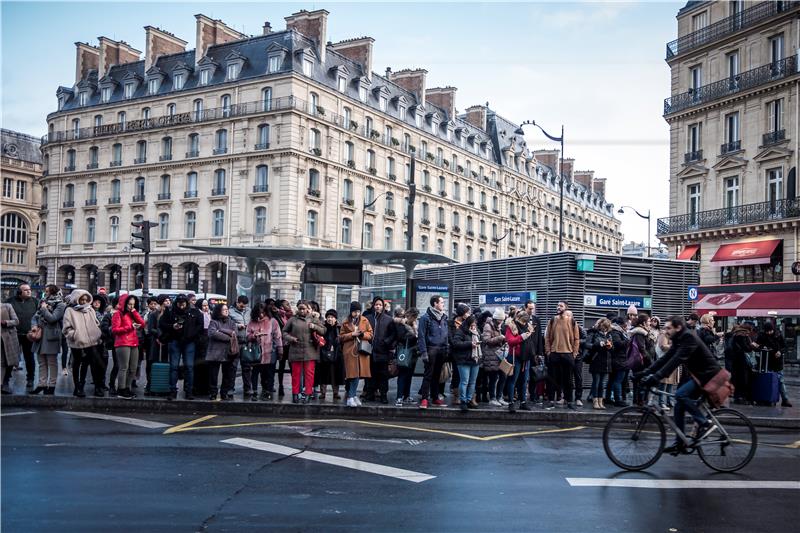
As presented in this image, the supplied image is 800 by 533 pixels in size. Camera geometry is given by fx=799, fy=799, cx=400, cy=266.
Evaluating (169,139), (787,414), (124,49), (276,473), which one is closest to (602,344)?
(787,414)

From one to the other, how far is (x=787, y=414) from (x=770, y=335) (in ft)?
7.96

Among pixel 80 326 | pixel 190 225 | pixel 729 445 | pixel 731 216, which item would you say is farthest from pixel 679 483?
pixel 190 225

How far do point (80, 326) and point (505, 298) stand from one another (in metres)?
13.5

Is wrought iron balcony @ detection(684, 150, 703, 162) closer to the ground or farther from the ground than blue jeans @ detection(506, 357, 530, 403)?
farther from the ground

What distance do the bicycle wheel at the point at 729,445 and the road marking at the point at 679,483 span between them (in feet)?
1.72

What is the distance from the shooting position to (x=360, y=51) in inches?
2386

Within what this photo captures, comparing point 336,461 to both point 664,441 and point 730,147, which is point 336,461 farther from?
point 730,147

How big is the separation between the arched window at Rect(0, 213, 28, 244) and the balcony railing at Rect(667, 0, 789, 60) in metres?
72.3

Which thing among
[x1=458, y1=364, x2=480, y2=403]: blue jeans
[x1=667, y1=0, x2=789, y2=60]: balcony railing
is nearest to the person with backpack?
[x1=458, y1=364, x2=480, y2=403]: blue jeans

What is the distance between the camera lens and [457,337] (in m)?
13.2

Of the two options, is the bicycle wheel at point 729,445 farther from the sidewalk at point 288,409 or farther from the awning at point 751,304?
the awning at point 751,304

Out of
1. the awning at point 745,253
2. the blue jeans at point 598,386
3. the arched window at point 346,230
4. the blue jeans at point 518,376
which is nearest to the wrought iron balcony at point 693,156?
the awning at point 745,253

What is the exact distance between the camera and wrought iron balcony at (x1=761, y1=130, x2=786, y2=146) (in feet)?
111

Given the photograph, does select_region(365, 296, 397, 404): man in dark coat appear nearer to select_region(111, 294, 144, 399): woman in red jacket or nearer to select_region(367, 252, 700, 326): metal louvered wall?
select_region(111, 294, 144, 399): woman in red jacket
